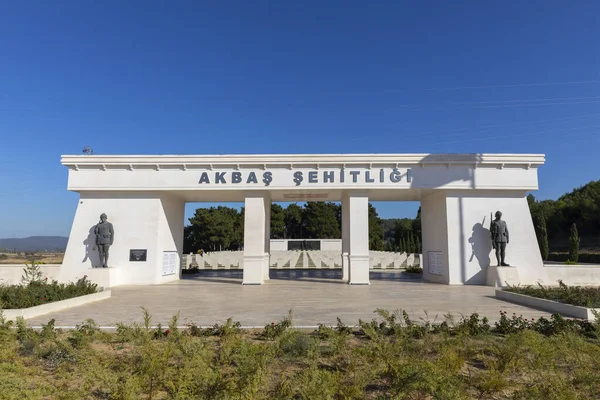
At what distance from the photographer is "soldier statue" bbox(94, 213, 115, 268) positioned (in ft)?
54.2

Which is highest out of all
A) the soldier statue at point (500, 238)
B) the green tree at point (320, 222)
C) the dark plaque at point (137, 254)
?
the green tree at point (320, 222)

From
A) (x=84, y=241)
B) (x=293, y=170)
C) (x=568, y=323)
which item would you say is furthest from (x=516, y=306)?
(x=84, y=241)

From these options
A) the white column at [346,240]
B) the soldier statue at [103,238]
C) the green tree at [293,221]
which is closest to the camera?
the soldier statue at [103,238]

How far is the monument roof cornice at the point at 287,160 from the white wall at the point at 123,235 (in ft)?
5.16

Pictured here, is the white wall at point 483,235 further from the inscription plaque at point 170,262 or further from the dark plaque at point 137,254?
the dark plaque at point 137,254

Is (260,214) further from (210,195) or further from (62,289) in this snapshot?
(62,289)

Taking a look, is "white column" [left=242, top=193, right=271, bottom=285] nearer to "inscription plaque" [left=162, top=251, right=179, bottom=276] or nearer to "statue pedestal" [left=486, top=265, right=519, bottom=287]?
"inscription plaque" [left=162, top=251, right=179, bottom=276]

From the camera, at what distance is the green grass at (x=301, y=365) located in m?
4.02

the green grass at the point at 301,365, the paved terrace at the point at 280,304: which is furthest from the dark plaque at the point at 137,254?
the green grass at the point at 301,365

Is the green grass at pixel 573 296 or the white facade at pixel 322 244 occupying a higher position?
the white facade at pixel 322 244

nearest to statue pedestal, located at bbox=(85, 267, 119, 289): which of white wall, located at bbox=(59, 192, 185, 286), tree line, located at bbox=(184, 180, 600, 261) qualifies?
white wall, located at bbox=(59, 192, 185, 286)

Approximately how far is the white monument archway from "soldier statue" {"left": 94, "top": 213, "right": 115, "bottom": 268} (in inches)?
22.2

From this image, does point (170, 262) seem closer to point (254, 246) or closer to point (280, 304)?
point (254, 246)

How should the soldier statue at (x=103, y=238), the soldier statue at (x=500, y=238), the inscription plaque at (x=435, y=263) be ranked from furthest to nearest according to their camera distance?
the inscription plaque at (x=435, y=263), the soldier statue at (x=103, y=238), the soldier statue at (x=500, y=238)
